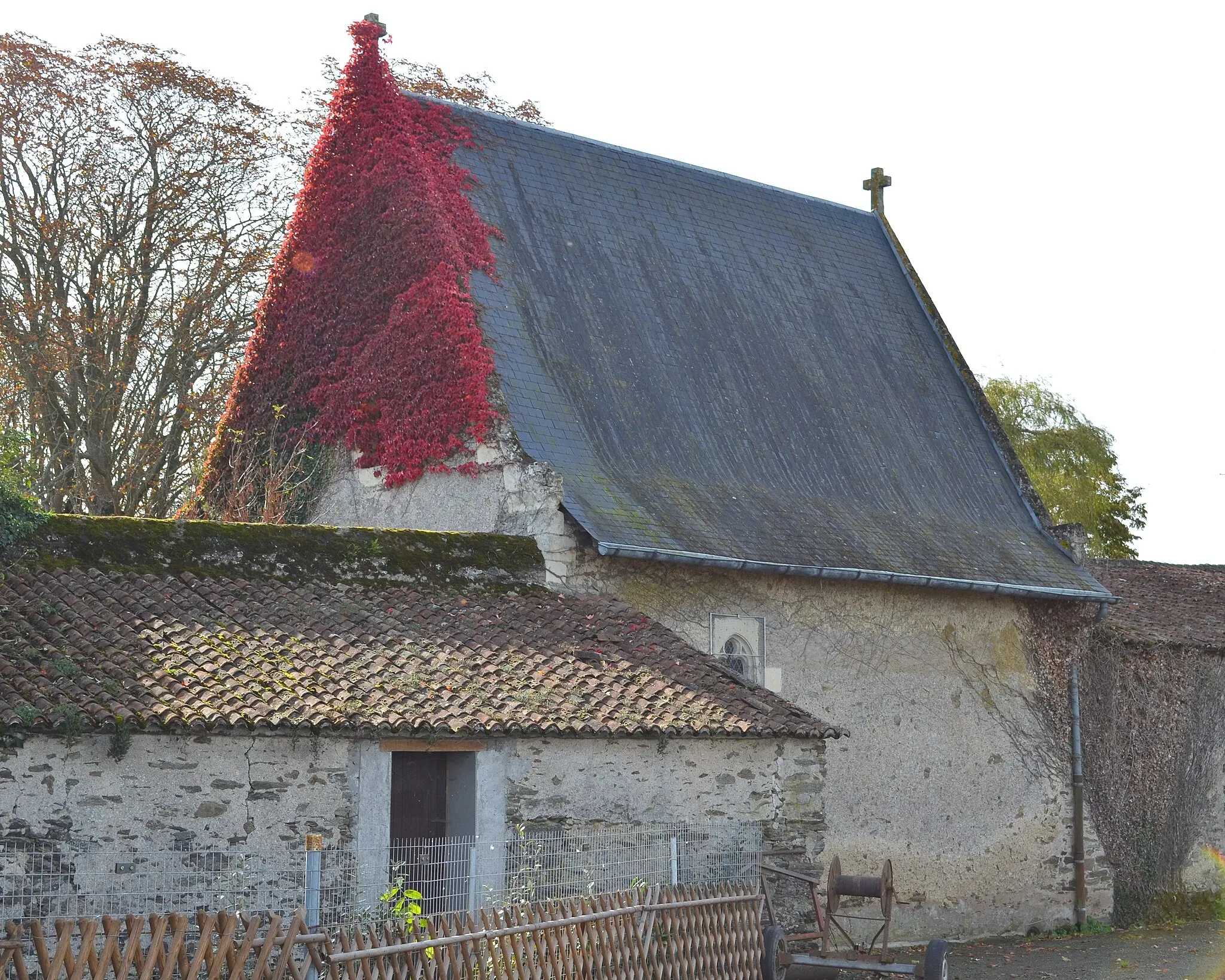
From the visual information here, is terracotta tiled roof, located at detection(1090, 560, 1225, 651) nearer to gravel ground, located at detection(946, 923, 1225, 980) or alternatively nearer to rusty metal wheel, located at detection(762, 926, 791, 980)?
gravel ground, located at detection(946, 923, 1225, 980)

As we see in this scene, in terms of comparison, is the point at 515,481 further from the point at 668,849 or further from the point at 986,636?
the point at 986,636

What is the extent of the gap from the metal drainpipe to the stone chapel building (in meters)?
0.15

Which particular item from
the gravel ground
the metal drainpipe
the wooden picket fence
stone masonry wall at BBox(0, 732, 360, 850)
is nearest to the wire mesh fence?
stone masonry wall at BBox(0, 732, 360, 850)

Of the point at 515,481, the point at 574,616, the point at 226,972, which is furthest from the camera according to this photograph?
the point at 515,481

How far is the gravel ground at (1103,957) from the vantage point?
15500 mm

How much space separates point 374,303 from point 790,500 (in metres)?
5.11

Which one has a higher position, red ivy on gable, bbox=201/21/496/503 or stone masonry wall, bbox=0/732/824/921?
red ivy on gable, bbox=201/21/496/503

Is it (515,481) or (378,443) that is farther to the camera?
(378,443)

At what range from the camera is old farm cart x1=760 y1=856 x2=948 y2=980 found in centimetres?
1240

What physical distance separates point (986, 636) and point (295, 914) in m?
12.2

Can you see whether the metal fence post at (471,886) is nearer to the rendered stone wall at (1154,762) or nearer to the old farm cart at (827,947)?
the old farm cart at (827,947)

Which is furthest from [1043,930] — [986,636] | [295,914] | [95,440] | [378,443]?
[95,440]

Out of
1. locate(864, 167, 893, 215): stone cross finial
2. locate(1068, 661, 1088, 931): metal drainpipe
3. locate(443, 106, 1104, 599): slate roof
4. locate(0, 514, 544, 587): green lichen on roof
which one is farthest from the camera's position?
locate(864, 167, 893, 215): stone cross finial

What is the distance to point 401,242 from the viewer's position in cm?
1773
